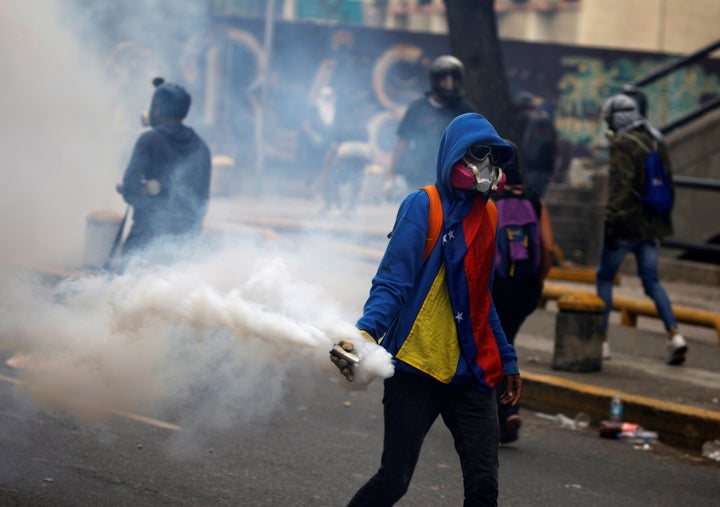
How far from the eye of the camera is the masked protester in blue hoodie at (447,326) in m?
3.76

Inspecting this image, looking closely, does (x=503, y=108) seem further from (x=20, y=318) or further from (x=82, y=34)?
(x=20, y=318)

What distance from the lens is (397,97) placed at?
2192cm

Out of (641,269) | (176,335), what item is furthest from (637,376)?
(176,335)

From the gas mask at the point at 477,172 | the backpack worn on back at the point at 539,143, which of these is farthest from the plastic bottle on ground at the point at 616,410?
the backpack worn on back at the point at 539,143

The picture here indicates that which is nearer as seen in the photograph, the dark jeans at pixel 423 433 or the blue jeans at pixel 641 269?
the dark jeans at pixel 423 433

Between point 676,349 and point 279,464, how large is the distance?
3946 mm

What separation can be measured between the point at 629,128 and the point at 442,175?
15.0ft

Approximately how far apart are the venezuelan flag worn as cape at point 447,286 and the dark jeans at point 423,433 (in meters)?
0.07

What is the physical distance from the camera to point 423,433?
3.81 meters

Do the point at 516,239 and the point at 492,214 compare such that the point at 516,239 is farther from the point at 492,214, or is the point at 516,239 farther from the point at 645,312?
the point at 645,312

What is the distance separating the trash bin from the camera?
7930 millimetres

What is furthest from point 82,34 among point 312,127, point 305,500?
point 312,127

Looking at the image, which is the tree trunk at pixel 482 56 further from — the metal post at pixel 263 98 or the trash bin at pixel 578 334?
the metal post at pixel 263 98

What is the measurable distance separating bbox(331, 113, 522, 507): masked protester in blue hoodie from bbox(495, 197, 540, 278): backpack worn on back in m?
2.10
